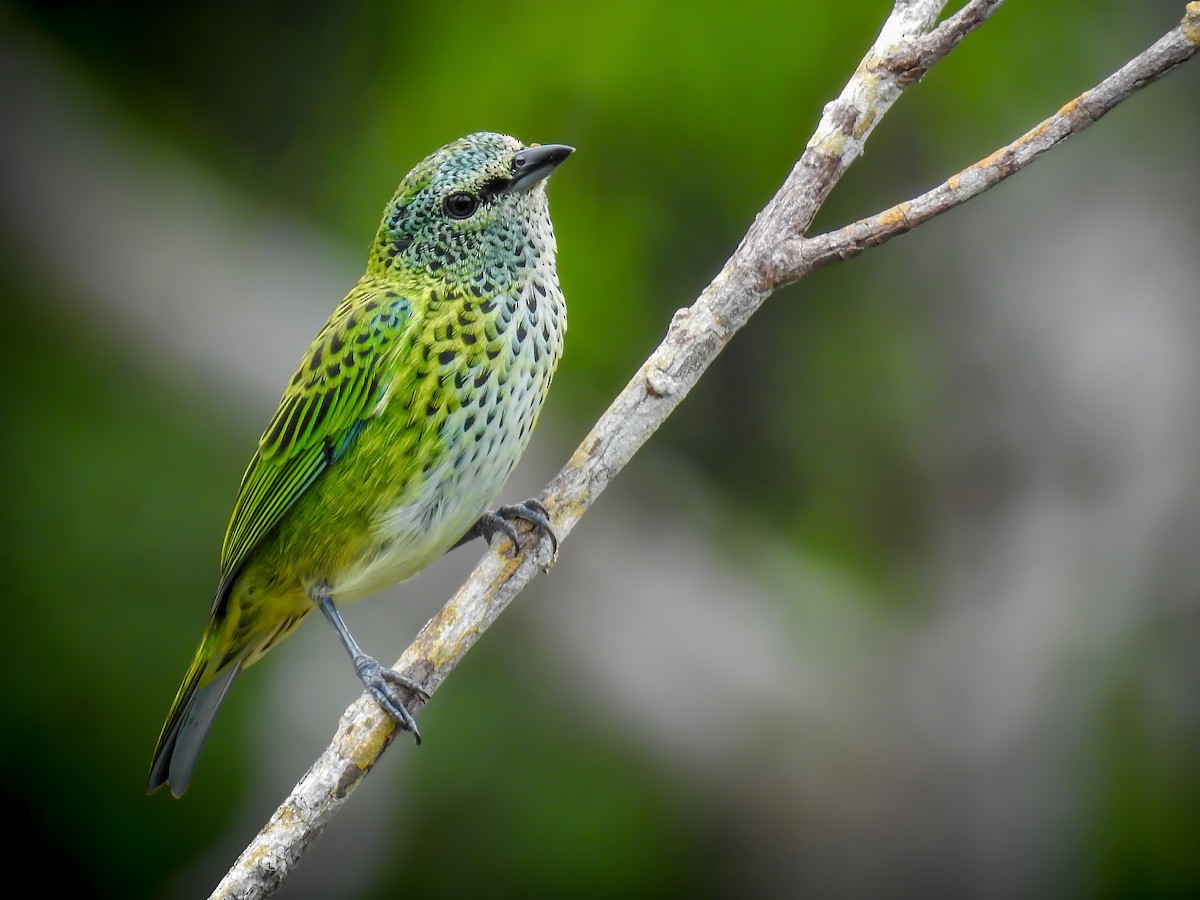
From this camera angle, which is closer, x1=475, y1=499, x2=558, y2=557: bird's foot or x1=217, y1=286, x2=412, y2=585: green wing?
x1=475, y1=499, x2=558, y2=557: bird's foot

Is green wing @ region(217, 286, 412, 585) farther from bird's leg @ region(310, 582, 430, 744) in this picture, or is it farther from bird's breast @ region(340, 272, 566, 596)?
bird's leg @ region(310, 582, 430, 744)

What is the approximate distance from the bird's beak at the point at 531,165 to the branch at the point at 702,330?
25.5 inches

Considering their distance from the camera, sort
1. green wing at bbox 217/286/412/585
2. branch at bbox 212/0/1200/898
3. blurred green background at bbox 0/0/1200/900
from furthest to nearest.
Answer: blurred green background at bbox 0/0/1200/900 < green wing at bbox 217/286/412/585 < branch at bbox 212/0/1200/898

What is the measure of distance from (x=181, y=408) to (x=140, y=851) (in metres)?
2.09

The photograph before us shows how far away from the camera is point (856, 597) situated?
6.39 metres

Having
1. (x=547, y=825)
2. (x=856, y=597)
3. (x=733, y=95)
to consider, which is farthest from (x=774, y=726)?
(x=733, y=95)

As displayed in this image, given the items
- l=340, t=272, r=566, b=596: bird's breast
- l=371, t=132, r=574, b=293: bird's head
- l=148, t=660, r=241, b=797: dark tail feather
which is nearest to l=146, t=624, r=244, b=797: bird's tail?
l=148, t=660, r=241, b=797: dark tail feather

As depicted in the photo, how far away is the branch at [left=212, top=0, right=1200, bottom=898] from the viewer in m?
2.55

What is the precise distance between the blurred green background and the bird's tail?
2.17 m

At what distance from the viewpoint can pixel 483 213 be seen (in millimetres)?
3363

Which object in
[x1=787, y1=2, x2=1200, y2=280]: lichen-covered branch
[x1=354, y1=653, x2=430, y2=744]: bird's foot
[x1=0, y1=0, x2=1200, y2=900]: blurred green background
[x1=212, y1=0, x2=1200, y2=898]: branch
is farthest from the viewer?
[x1=0, y1=0, x2=1200, y2=900]: blurred green background

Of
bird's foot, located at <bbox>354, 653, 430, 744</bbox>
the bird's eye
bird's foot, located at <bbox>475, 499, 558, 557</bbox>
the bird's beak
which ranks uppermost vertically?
the bird's beak

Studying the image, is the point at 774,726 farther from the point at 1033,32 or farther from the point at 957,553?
the point at 1033,32

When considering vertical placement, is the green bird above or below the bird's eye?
below
